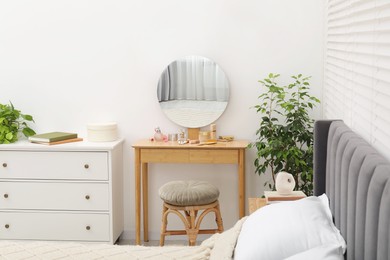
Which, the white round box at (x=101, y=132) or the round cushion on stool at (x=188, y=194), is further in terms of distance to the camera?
the white round box at (x=101, y=132)

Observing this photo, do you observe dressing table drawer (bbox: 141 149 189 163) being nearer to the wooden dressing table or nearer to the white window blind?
the wooden dressing table

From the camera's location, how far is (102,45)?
16.8 ft

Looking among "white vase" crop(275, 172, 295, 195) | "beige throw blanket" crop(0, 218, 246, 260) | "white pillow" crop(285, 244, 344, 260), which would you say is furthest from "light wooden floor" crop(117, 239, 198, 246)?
"white pillow" crop(285, 244, 344, 260)

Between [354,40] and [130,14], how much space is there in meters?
2.20

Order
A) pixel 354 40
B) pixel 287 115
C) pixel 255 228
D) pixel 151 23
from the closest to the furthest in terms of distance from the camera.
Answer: pixel 255 228 < pixel 354 40 < pixel 287 115 < pixel 151 23

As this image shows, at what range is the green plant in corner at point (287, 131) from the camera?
4598mm

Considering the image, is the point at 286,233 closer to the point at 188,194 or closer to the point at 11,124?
the point at 188,194

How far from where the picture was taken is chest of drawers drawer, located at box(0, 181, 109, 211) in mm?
4828

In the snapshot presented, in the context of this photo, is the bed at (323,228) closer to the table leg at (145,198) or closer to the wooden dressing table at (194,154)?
the wooden dressing table at (194,154)

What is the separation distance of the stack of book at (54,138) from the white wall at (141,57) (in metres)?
0.20

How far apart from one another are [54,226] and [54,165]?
17.1 inches

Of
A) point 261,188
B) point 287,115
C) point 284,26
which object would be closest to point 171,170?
point 261,188

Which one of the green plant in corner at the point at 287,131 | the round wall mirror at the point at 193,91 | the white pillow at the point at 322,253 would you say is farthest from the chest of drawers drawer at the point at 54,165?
the white pillow at the point at 322,253

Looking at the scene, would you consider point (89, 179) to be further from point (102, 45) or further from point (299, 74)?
point (299, 74)
